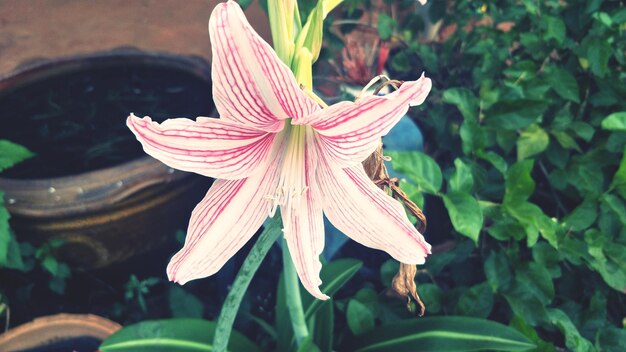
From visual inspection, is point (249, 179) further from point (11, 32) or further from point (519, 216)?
point (11, 32)

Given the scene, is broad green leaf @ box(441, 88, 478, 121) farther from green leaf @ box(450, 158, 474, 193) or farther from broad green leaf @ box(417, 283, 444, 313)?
broad green leaf @ box(417, 283, 444, 313)

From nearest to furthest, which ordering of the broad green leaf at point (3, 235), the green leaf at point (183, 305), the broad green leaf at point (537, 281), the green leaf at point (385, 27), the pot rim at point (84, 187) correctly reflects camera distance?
the broad green leaf at point (537, 281) → the broad green leaf at point (3, 235) → the pot rim at point (84, 187) → the green leaf at point (183, 305) → the green leaf at point (385, 27)

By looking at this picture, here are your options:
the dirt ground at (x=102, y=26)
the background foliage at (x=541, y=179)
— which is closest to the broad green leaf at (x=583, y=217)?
the background foliage at (x=541, y=179)

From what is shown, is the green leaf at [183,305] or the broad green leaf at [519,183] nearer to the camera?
the broad green leaf at [519,183]

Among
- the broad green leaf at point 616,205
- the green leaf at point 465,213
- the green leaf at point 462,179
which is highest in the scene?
the green leaf at point 462,179

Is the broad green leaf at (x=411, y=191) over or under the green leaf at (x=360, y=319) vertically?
over

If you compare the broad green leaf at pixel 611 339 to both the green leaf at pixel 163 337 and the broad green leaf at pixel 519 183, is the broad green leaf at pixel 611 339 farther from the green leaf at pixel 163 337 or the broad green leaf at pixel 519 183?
the green leaf at pixel 163 337
